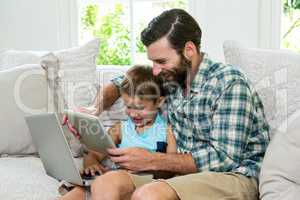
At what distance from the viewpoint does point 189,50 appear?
6.17ft

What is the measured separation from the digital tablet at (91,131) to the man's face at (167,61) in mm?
330

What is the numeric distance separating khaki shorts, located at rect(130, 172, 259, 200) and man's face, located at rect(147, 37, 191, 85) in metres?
0.41

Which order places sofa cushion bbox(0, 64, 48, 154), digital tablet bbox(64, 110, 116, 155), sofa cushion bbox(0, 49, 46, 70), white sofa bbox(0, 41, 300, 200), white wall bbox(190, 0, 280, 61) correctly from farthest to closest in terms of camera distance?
1. white wall bbox(190, 0, 280, 61)
2. sofa cushion bbox(0, 49, 46, 70)
3. sofa cushion bbox(0, 64, 48, 154)
4. white sofa bbox(0, 41, 300, 200)
5. digital tablet bbox(64, 110, 116, 155)

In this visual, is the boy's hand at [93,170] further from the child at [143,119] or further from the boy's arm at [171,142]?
the boy's arm at [171,142]

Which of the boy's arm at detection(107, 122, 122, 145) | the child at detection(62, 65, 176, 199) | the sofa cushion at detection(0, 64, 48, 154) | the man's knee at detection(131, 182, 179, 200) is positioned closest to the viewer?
the man's knee at detection(131, 182, 179, 200)

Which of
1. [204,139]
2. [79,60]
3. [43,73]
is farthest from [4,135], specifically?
[204,139]

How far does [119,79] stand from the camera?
7.13ft

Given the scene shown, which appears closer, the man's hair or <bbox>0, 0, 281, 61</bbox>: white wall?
the man's hair

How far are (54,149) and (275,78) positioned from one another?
899 millimetres

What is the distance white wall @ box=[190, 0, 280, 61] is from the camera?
9.39 ft

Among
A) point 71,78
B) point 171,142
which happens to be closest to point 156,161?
point 171,142

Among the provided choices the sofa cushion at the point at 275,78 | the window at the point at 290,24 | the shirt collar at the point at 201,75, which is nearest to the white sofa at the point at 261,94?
the sofa cushion at the point at 275,78

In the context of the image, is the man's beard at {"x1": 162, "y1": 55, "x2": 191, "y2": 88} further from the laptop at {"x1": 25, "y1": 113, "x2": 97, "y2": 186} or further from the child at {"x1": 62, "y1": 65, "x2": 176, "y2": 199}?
the laptop at {"x1": 25, "y1": 113, "x2": 97, "y2": 186}

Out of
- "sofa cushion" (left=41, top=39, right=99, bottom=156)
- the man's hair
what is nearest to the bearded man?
the man's hair
